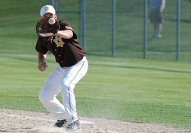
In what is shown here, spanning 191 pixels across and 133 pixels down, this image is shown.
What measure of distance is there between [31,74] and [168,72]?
4.45 meters

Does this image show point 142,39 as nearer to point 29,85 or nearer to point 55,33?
point 29,85

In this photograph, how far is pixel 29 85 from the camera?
55.5ft

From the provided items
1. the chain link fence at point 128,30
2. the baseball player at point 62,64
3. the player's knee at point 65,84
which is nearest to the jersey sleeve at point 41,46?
the baseball player at point 62,64

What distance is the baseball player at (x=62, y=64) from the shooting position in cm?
988

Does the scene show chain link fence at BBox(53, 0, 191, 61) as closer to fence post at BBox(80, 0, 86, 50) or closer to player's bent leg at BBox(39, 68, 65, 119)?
fence post at BBox(80, 0, 86, 50)

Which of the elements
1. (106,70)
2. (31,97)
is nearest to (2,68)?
(106,70)

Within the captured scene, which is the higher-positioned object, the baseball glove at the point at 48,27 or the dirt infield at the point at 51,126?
the baseball glove at the point at 48,27

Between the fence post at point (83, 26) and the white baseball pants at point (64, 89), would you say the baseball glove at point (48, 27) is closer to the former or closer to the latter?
the white baseball pants at point (64, 89)

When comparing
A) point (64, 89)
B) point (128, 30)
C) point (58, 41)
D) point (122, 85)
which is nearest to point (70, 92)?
point (64, 89)

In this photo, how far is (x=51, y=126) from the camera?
1066 cm

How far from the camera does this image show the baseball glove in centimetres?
975

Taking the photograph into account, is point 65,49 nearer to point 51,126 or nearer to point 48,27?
point 48,27

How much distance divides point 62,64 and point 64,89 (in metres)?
0.49

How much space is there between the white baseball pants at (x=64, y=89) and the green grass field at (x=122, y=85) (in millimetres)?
1845
